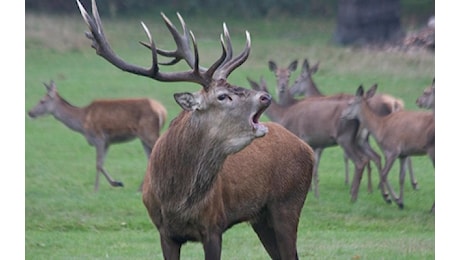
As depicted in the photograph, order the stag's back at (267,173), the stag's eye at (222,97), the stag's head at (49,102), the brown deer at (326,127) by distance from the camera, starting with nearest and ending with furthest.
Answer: the stag's eye at (222,97) < the stag's back at (267,173) < the brown deer at (326,127) < the stag's head at (49,102)

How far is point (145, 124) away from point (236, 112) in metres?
8.44

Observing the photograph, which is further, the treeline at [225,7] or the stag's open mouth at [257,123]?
the treeline at [225,7]

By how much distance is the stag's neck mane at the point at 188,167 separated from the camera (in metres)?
6.74

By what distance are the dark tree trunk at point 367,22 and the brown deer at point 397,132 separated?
1430cm

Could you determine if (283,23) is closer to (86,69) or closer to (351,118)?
(86,69)

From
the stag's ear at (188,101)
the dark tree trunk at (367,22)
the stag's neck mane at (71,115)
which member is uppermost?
the dark tree trunk at (367,22)

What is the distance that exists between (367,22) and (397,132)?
15.6 metres

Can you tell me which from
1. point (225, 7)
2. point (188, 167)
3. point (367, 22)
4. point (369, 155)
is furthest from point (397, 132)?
point (225, 7)

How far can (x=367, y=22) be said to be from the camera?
28641mm

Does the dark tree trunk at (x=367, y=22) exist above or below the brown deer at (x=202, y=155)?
above

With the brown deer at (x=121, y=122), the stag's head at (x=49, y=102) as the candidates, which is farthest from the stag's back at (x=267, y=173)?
the stag's head at (x=49, y=102)

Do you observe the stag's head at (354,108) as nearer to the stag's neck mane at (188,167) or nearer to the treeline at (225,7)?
the stag's neck mane at (188,167)

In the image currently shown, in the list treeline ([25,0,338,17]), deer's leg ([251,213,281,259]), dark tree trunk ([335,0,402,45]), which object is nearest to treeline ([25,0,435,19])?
treeline ([25,0,338,17])

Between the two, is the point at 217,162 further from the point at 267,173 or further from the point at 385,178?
the point at 385,178
